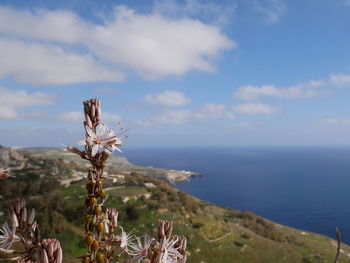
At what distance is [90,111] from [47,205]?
23.5 meters

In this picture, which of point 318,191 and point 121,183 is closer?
point 121,183

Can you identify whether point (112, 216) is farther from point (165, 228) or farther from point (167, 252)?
point (167, 252)

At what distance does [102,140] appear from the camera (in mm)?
2006

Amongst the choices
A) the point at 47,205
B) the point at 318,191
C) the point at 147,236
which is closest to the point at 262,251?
the point at 47,205

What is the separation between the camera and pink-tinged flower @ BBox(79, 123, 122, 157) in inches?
75.5

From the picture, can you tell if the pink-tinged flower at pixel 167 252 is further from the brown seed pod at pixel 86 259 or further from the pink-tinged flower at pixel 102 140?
the pink-tinged flower at pixel 102 140

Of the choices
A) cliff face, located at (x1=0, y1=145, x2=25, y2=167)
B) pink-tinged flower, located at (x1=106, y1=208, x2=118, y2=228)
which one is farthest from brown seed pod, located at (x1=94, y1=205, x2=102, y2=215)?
cliff face, located at (x1=0, y1=145, x2=25, y2=167)

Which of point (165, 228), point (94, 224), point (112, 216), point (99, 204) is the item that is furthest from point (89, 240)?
point (112, 216)

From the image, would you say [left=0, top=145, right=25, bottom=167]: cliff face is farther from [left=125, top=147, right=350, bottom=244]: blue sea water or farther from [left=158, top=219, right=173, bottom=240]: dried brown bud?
[left=125, top=147, right=350, bottom=244]: blue sea water

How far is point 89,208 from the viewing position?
1861mm

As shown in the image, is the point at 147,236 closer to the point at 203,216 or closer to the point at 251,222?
the point at 203,216

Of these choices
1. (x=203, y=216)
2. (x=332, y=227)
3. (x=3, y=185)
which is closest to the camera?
(x=3, y=185)

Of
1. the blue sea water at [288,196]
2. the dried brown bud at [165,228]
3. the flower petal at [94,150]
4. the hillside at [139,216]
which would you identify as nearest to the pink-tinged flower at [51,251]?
the flower petal at [94,150]

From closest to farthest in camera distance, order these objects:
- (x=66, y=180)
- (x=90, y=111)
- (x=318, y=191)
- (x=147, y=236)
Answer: (x=90, y=111) → (x=147, y=236) → (x=66, y=180) → (x=318, y=191)
